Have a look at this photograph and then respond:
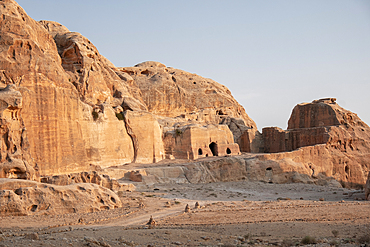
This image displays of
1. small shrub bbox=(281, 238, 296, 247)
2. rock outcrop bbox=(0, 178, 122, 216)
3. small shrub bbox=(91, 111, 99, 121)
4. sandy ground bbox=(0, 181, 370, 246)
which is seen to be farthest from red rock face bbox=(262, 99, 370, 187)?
small shrub bbox=(281, 238, 296, 247)

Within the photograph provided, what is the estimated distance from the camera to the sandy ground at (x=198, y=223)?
1063 centimetres

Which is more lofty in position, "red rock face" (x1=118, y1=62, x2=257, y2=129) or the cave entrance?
"red rock face" (x1=118, y1=62, x2=257, y2=129)

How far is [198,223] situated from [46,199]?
5.94m

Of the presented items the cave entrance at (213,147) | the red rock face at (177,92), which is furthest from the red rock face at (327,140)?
the red rock face at (177,92)

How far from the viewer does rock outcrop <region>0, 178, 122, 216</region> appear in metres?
15.0

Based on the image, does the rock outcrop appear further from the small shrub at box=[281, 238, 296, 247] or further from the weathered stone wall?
the weathered stone wall

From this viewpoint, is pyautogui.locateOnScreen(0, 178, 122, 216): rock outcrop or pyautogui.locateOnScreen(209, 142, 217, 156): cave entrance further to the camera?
pyautogui.locateOnScreen(209, 142, 217, 156): cave entrance

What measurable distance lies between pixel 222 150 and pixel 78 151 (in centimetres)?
1716

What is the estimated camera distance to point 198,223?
49.5ft

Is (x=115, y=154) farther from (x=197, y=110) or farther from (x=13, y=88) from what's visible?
(x=197, y=110)

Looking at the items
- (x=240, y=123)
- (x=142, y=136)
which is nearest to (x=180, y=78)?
(x=240, y=123)

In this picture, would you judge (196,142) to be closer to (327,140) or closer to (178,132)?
(178,132)

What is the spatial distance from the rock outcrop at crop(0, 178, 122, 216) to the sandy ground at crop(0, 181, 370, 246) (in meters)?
0.56

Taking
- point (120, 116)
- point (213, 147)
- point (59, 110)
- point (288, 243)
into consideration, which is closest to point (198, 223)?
point (288, 243)
